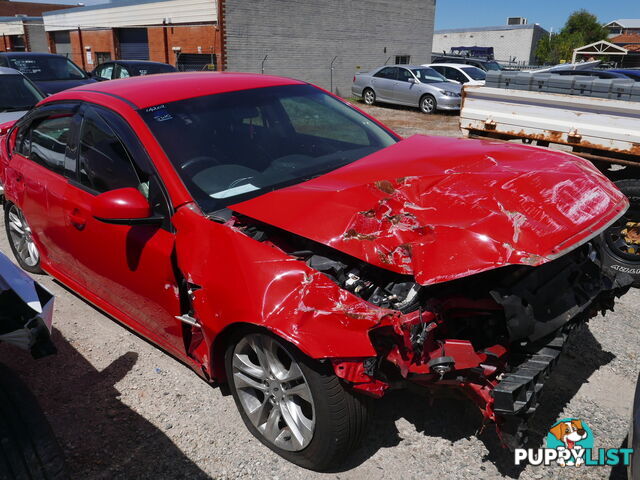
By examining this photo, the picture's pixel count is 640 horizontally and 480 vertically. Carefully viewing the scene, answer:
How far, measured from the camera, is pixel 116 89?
11.3 ft

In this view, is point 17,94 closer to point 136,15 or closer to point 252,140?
point 252,140

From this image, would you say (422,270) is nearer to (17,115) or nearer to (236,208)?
(236,208)

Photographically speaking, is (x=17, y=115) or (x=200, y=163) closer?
(x=200, y=163)

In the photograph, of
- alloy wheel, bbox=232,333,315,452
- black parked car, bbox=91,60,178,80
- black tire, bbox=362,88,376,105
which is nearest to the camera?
alloy wheel, bbox=232,333,315,452

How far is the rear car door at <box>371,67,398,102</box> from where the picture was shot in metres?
17.3

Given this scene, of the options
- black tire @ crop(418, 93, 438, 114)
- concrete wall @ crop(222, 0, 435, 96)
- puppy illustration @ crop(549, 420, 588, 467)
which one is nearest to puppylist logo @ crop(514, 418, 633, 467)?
puppy illustration @ crop(549, 420, 588, 467)

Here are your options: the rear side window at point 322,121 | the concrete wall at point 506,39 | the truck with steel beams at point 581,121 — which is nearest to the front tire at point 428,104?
the truck with steel beams at point 581,121

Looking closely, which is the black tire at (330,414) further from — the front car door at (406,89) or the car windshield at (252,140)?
the front car door at (406,89)

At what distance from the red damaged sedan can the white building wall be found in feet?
59.5

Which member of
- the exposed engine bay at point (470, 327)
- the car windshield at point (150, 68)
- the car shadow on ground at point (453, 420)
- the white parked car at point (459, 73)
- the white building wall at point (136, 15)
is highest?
the white building wall at point (136, 15)

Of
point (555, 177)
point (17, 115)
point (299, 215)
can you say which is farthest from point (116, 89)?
point (17, 115)

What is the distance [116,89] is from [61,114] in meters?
0.58

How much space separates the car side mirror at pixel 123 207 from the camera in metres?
2.66

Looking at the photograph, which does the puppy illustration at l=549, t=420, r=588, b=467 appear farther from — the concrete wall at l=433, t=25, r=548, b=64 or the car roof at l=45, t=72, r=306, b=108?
the concrete wall at l=433, t=25, r=548, b=64
